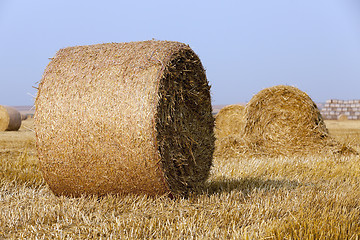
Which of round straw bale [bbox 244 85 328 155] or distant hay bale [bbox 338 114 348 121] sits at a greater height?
round straw bale [bbox 244 85 328 155]

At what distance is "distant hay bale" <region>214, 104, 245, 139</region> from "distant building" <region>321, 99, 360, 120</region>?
22.5 m

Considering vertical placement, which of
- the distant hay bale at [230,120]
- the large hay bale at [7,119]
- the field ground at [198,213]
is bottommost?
the large hay bale at [7,119]

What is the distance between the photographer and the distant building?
107ft

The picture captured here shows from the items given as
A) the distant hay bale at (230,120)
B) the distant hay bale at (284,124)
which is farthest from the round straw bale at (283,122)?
the distant hay bale at (230,120)

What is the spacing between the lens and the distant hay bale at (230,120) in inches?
478

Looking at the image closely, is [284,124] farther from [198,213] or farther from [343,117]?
[343,117]

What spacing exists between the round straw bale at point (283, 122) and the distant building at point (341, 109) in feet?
81.7

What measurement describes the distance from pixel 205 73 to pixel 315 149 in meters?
4.59

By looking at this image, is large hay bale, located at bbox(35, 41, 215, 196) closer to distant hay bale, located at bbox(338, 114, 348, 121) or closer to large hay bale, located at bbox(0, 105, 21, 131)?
large hay bale, located at bbox(0, 105, 21, 131)

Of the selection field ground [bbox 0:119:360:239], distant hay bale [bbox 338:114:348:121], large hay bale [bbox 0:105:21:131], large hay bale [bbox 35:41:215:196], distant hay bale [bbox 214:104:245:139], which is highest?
large hay bale [bbox 35:41:215:196]

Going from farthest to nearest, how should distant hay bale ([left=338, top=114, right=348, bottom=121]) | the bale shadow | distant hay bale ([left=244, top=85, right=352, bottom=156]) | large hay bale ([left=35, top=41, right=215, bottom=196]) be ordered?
distant hay bale ([left=338, top=114, right=348, bottom=121])
distant hay bale ([left=244, top=85, right=352, bottom=156])
the bale shadow
large hay bale ([left=35, top=41, right=215, bottom=196])

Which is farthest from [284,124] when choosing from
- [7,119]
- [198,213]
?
[7,119]

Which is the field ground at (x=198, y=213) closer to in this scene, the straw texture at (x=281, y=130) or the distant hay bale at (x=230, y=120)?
the straw texture at (x=281, y=130)

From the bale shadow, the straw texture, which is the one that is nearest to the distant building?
the straw texture
